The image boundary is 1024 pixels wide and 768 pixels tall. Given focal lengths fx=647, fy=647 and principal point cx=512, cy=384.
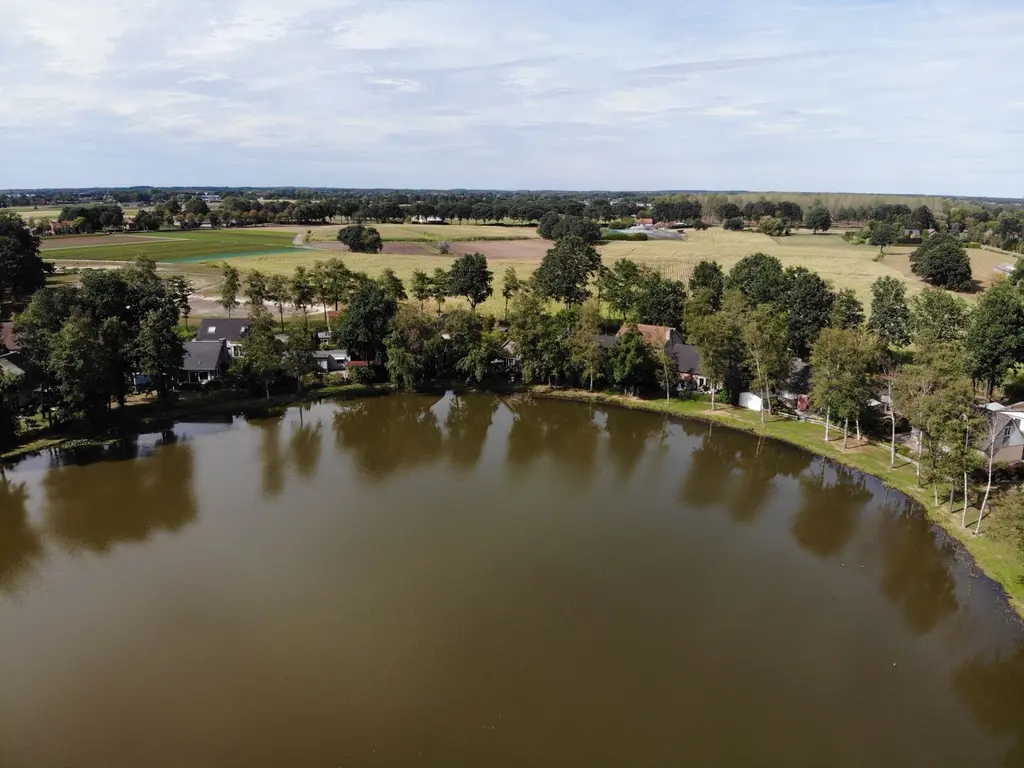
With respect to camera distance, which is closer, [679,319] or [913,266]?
[679,319]

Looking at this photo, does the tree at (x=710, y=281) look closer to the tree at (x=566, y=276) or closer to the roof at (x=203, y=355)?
the tree at (x=566, y=276)

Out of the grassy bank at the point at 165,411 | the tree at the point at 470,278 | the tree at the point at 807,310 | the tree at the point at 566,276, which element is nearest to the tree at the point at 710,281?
the tree at the point at 566,276

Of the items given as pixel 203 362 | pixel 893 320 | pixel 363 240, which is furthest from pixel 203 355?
pixel 363 240

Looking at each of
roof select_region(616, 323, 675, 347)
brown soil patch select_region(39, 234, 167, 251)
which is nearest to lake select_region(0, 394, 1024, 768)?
roof select_region(616, 323, 675, 347)

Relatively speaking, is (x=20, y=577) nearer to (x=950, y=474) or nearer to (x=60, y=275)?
(x=950, y=474)

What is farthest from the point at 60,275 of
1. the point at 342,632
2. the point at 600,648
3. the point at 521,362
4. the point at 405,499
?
the point at 600,648

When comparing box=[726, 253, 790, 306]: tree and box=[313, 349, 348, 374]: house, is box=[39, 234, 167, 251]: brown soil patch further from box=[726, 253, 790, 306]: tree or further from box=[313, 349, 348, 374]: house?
box=[726, 253, 790, 306]: tree

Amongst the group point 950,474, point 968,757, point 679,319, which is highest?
point 679,319
